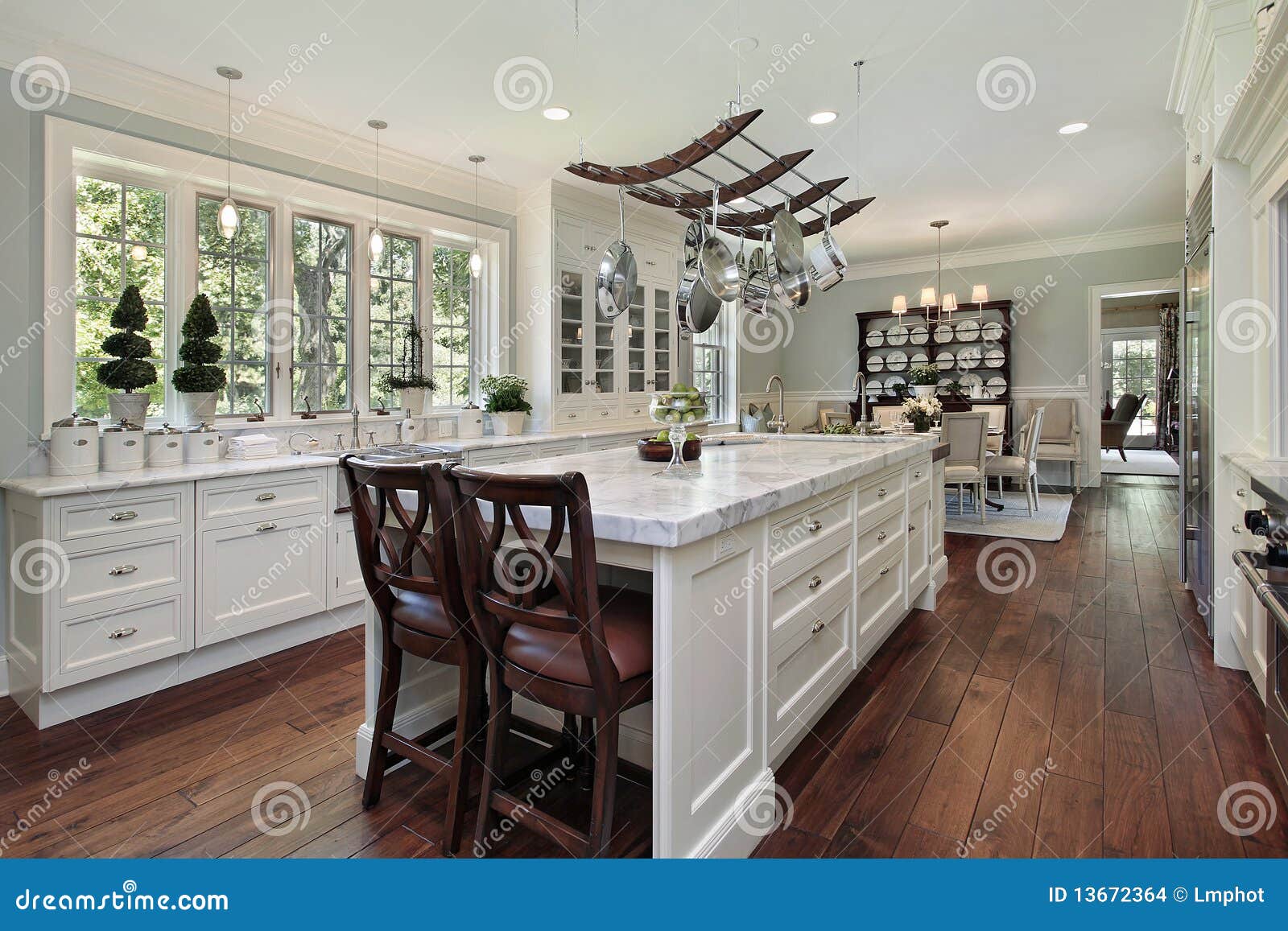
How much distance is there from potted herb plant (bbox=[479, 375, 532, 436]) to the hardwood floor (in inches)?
78.0

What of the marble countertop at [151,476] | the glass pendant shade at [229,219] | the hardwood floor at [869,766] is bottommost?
the hardwood floor at [869,766]

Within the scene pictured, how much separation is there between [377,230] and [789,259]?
250 cm

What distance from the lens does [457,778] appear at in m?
1.69

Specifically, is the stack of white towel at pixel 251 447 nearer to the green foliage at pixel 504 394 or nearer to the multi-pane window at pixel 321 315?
the multi-pane window at pixel 321 315

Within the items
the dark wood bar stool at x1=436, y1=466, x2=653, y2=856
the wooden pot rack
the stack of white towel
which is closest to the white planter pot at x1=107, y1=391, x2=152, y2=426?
the stack of white towel

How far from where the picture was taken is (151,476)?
274 centimetres

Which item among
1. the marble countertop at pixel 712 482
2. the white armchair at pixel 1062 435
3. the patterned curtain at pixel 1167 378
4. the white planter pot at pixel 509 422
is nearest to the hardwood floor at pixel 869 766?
the marble countertop at pixel 712 482

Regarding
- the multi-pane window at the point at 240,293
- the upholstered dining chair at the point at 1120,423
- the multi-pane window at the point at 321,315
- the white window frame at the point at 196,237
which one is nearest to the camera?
the white window frame at the point at 196,237

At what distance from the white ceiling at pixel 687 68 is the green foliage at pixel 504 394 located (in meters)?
1.43

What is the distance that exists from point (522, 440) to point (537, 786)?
2.78m

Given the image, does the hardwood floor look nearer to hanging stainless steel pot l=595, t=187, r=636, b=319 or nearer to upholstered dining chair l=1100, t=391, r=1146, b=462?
hanging stainless steel pot l=595, t=187, r=636, b=319

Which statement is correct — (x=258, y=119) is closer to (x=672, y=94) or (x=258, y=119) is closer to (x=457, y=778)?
(x=672, y=94)

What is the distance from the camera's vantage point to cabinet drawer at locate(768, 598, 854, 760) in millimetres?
1937

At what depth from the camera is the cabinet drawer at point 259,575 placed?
9.59ft
